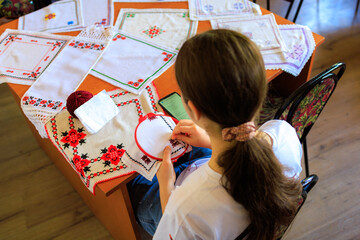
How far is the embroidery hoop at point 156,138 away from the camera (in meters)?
1.02

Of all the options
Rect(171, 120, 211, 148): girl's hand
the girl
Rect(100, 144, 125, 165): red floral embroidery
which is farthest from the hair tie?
Rect(100, 144, 125, 165): red floral embroidery

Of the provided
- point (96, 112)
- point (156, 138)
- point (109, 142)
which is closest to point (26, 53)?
point (96, 112)

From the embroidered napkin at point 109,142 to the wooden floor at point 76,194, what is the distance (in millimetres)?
726

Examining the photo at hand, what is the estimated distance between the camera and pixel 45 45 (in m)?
1.44

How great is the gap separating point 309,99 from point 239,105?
0.51 meters

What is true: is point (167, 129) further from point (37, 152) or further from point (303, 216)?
point (37, 152)

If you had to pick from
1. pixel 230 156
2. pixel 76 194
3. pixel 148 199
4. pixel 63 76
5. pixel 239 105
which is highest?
pixel 239 105

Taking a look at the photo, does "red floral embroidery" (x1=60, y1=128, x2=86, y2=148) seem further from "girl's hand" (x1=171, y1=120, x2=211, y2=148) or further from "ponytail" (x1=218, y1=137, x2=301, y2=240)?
"ponytail" (x1=218, y1=137, x2=301, y2=240)

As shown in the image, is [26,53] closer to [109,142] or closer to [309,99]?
[109,142]

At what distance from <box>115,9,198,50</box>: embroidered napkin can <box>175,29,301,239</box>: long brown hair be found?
73 centimetres

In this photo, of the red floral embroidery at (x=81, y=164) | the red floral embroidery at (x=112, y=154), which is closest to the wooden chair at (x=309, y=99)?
the red floral embroidery at (x=112, y=154)

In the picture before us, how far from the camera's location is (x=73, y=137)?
1094mm

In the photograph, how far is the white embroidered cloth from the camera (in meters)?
1.37

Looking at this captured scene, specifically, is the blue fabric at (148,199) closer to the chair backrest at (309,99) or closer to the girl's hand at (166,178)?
the girl's hand at (166,178)
